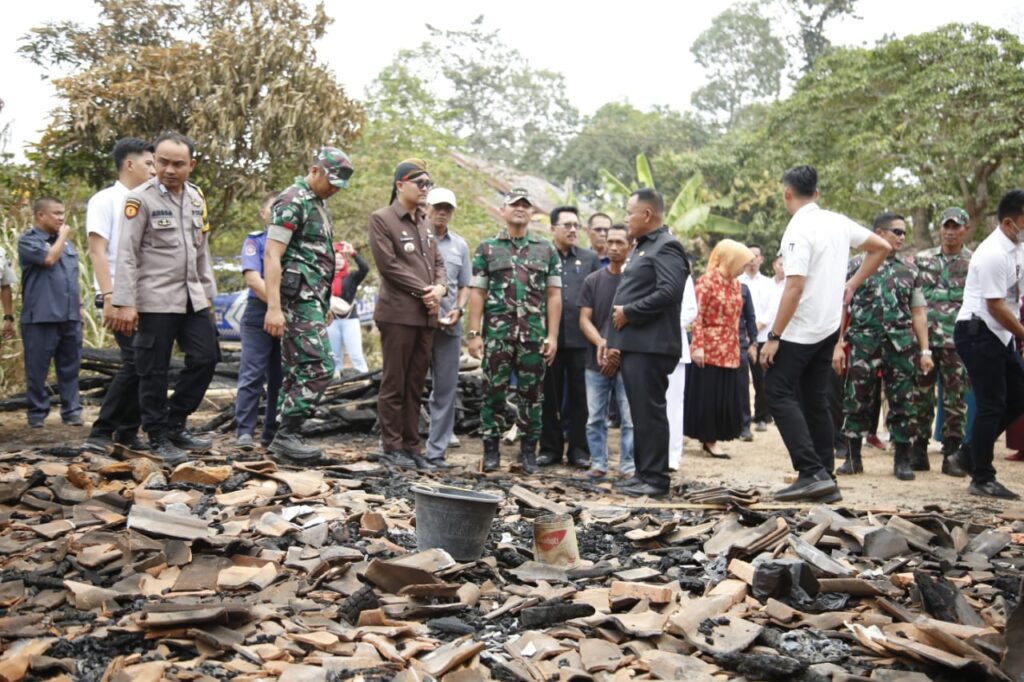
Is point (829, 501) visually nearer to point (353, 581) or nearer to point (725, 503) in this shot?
point (725, 503)

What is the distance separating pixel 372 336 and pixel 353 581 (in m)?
13.8

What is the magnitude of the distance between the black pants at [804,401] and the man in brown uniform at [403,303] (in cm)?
243

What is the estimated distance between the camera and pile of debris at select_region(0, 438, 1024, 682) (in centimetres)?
302

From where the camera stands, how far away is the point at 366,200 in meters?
18.9

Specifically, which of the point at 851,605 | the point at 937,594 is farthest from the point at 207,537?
the point at 937,594

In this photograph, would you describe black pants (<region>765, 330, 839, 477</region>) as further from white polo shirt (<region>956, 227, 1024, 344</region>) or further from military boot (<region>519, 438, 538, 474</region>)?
military boot (<region>519, 438, 538, 474</region>)

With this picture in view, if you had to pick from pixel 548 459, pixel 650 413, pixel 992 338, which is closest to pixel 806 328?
pixel 650 413

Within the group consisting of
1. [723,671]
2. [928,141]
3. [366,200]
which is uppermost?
[928,141]

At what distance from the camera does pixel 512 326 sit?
22.9 ft

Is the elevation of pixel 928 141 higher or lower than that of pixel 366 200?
higher

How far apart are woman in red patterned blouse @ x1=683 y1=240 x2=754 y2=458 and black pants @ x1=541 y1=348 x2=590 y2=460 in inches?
56.6

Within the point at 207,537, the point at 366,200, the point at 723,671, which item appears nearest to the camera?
the point at 723,671

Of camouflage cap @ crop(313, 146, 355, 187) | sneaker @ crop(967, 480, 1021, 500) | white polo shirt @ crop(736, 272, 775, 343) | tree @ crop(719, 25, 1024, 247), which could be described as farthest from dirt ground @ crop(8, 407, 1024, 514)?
tree @ crop(719, 25, 1024, 247)

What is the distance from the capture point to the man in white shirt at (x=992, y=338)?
6086 millimetres
